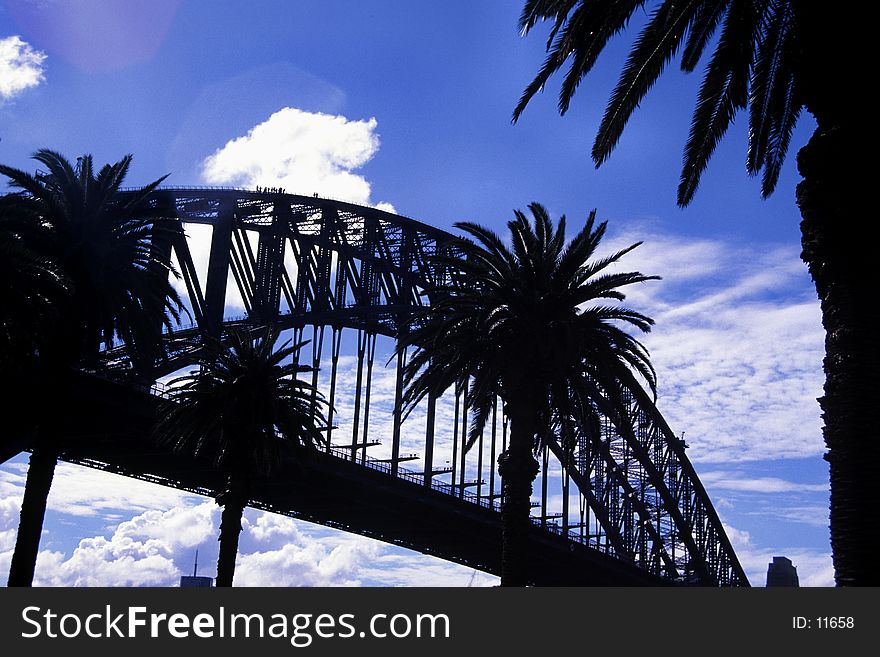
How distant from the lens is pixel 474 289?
35469 mm

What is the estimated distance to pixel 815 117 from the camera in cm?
1789

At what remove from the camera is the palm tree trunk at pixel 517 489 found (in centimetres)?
A: 3225

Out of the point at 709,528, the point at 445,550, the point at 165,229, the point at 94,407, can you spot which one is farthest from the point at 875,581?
the point at 709,528

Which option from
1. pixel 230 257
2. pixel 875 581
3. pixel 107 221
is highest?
pixel 230 257

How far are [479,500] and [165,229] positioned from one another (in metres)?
58.6

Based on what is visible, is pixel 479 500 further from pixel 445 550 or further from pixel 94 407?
pixel 94 407

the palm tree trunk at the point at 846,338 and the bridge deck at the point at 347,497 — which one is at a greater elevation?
the bridge deck at the point at 347,497

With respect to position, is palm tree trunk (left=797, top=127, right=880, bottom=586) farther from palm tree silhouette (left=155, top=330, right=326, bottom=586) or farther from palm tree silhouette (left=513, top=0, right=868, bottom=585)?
palm tree silhouette (left=155, top=330, right=326, bottom=586)

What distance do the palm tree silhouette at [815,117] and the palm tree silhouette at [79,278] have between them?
64.2 ft

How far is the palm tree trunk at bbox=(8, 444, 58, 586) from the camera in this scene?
33188 mm

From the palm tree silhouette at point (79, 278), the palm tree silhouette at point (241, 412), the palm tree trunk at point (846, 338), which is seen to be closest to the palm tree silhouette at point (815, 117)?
the palm tree trunk at point (846, 338)

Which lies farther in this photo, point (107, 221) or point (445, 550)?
point (445, 550)

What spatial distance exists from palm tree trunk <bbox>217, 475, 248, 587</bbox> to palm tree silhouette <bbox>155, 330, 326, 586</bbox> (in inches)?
1.6

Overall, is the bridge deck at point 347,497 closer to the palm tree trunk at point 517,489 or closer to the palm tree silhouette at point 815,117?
the palm tree trunk at point 517,489
